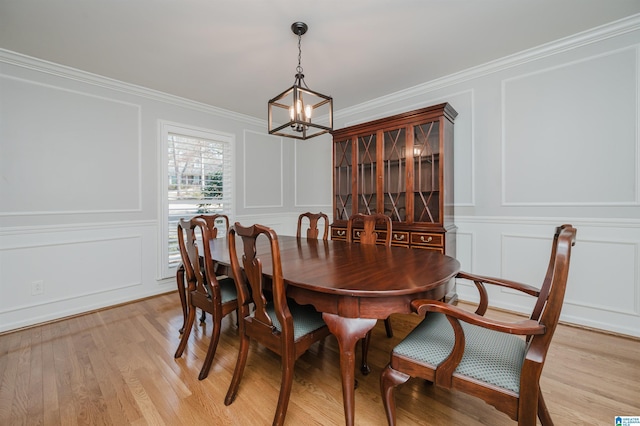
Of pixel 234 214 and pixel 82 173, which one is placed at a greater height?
pixel 82 173

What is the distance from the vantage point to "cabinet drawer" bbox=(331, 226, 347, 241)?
11.6ft

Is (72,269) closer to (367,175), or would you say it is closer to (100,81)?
(100,81)

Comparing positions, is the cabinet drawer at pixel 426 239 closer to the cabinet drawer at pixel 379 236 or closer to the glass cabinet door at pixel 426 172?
the glass cabinet door at pixel 426 172

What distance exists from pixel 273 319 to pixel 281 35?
7.13 feet

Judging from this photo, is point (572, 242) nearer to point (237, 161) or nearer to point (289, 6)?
point (289, 6)

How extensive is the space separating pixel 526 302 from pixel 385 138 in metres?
2.20

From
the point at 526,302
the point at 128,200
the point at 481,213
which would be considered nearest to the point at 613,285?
the point at 526,302

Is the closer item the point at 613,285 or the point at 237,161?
the point at 613,285

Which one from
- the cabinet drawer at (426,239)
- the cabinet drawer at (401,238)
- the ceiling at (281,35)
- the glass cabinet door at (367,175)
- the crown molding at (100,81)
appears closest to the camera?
the ceiling at (281,35)

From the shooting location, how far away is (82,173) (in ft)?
9.32

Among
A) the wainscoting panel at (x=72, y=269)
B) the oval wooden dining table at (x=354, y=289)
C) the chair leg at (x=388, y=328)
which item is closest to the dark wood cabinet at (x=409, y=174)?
the chair leg at (x=388, y=328)

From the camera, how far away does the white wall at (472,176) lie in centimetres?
226

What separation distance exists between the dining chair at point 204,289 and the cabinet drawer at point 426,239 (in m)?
1.87

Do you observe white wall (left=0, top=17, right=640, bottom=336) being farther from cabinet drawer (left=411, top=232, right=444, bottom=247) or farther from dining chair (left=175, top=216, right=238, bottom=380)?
dining chair (left=175, top=216, right=238, bottom=380)
